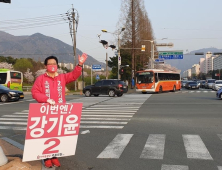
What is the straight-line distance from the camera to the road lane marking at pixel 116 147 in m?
6.72

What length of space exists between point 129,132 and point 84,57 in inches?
179

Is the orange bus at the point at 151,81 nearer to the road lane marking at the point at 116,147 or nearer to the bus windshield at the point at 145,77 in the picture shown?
the bus windshield at the point at 145,77

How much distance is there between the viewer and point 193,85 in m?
48.6

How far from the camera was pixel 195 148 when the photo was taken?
24.0 feet

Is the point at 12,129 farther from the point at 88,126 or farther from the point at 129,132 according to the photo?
the point at 129,132

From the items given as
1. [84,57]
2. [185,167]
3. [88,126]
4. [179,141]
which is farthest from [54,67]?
[88,126]

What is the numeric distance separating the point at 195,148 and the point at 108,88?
838 inches

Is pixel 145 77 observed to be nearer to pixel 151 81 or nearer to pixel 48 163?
pixel 151 81

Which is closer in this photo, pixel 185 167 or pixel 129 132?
pixel 185 167

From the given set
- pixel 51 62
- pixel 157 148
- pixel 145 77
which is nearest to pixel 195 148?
pixel 157 148

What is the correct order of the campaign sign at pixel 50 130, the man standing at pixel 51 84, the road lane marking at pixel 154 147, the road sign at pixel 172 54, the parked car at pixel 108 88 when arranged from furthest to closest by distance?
the road sign at pixel 172 54, the parked car at pixel 108 88, the road lane marking at pixel 154 147, the man standing at pixel 51 84, the campaign sign at pixel 50 130

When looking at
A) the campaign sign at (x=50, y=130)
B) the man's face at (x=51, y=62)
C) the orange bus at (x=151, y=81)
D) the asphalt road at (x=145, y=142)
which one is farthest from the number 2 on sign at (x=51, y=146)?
the orange bus at (x=151, y=81)

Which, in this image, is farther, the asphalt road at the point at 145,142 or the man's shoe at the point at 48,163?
the asphalt road at the point at 145,142

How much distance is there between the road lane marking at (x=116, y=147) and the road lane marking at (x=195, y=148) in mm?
1500
